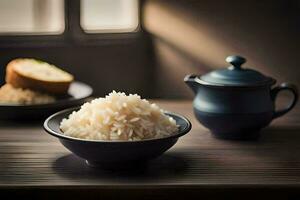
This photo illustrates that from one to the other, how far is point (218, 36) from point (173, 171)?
1.12 m

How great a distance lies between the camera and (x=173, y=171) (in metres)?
1.04

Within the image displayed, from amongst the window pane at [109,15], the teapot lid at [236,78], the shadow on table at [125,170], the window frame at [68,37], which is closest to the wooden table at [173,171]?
the shadow on table at [125,170]

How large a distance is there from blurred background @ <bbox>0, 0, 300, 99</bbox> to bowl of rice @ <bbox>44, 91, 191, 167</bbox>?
3.05 feet

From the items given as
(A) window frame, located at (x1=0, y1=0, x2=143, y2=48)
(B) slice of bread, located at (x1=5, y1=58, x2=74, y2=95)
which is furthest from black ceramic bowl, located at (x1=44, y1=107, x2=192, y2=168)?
(A) window frame, located at (x1=0, y1=0, x2=143, y2=48)

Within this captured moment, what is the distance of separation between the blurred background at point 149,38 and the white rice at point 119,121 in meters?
0.93

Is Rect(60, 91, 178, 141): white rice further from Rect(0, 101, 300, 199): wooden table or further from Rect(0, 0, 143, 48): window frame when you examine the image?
Rect(0, 0, 143, 48): window frame

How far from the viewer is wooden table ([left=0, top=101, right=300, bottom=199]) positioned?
3.13 feet

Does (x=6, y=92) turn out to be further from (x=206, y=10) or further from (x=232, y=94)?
(x=206, y=10)

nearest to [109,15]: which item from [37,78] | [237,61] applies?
[37,78]

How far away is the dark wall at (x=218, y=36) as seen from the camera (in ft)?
6.63

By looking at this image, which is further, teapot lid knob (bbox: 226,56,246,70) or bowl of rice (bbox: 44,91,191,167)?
teapot lid knob (bbox: 226,56,246,70)

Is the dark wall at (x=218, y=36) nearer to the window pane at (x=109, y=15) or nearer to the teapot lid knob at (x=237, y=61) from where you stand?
the window pane at (x=109, y=15)

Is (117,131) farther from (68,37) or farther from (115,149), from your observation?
(68,37)

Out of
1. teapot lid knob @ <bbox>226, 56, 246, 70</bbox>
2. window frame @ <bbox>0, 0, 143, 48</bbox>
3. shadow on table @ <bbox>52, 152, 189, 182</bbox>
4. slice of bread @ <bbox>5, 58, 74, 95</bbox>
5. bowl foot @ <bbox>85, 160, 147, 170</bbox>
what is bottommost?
shadow on table @ <bbox>52, 152, 189, 182</bbox>
